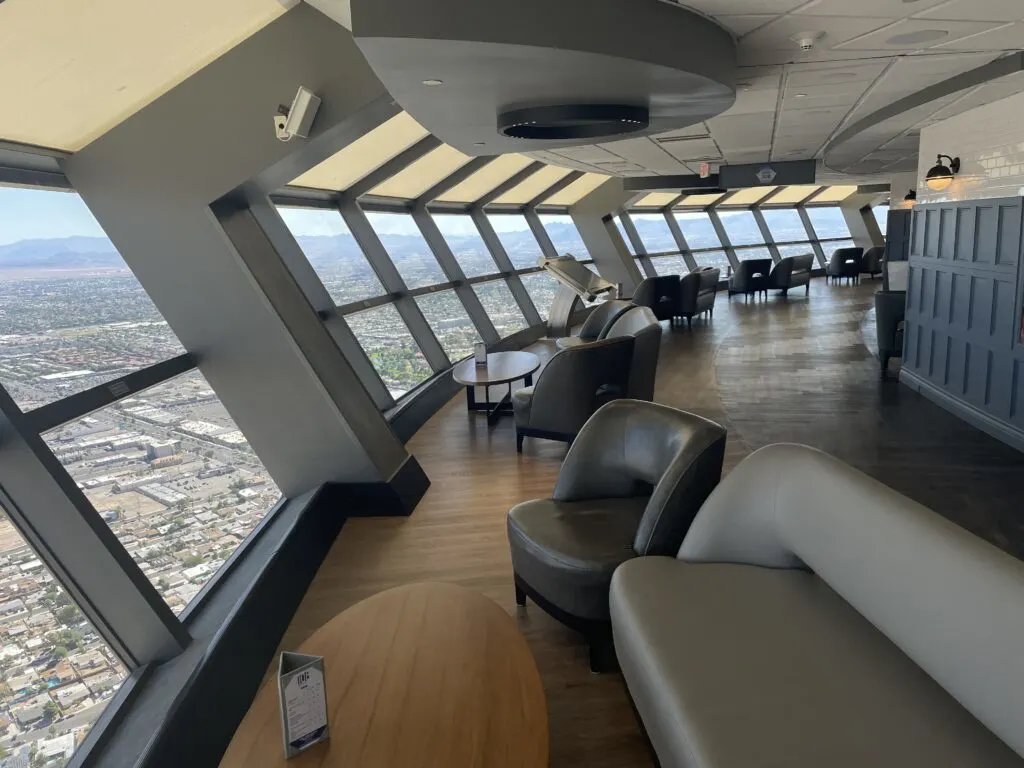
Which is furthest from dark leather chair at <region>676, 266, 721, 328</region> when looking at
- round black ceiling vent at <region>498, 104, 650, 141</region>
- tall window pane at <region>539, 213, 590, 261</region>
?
round black ceiling vent at <region>498, 104, 650, 141</region>

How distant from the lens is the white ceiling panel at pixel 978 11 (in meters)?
2.78

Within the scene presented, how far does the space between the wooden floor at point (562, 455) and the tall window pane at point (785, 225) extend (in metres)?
9.50

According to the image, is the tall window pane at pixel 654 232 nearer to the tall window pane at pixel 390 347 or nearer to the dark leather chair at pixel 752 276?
the dark leather chair at pixel 752 276

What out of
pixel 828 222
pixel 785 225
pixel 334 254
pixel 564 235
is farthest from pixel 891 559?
pixel 828 222

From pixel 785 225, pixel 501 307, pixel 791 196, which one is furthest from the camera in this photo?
pixel 785 225

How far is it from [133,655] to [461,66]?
7.99 ft

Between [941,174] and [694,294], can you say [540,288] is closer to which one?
[694,294]

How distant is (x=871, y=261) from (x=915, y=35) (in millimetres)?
15345

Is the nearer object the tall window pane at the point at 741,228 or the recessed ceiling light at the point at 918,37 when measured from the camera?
the recessed ceiling light at the point at 918,37

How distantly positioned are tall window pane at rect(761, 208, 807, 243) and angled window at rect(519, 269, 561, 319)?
8666 mm

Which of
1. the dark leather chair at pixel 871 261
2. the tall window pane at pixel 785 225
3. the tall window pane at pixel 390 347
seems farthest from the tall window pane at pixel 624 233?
the tall window pane at pixel 390 347

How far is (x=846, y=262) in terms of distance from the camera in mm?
16578

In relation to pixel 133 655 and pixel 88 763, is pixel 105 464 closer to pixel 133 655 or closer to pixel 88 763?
pixel 133 655

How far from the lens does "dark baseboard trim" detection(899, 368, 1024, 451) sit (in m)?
4.81
